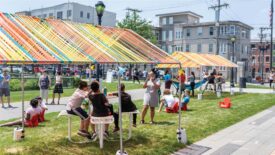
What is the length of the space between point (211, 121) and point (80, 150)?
6.45 metres

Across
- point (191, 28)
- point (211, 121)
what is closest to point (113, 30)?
point (211, 121)

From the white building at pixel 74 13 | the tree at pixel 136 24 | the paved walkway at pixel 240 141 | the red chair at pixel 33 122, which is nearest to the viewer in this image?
the paved walkway at pixel 240 141

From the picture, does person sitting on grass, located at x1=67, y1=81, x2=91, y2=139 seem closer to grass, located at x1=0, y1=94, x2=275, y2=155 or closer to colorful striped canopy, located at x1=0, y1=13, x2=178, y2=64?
grass, located at x1=0, y1=94, x2=275, y2=155

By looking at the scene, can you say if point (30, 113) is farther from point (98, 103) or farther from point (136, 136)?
point (98, 103)

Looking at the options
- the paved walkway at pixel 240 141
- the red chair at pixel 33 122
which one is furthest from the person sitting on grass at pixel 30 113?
the paved walkway at pixel 240 141

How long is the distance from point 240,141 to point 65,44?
5910mm

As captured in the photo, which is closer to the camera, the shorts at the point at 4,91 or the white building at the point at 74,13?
the shorts at the point at 4,91

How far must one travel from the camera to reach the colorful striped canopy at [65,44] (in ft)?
23.7

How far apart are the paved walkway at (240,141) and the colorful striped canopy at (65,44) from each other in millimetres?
2625

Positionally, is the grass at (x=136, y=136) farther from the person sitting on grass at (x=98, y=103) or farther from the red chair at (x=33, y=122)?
the person sitting on grass at (x=98, y=103)

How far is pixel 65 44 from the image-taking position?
8555 mm

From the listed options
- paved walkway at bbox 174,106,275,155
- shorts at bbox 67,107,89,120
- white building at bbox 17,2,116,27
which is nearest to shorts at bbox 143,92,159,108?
paved walkway at bbox 174,106,275,155

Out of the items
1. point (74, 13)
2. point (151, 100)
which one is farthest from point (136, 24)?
point (151, 100)

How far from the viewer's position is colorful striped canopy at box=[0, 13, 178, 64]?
723cm
